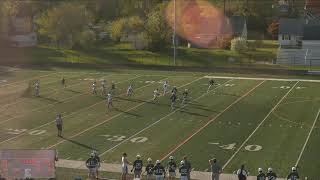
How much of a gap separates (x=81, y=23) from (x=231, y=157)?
55027 millimetres

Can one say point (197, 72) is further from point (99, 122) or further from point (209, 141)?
point (209, 141)

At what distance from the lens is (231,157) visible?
944 inches

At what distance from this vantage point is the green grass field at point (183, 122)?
2459 centimetres

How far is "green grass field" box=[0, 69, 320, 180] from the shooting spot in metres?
24.6

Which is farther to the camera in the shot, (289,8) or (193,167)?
(289,8)

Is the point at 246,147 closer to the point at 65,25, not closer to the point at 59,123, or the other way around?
the point at 59,123

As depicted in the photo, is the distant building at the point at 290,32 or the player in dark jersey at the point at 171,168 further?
the distant building at the point at 290,32

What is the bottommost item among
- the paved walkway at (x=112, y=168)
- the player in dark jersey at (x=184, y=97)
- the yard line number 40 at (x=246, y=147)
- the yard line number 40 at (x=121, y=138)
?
the paved walkway at (x=112, y=168)

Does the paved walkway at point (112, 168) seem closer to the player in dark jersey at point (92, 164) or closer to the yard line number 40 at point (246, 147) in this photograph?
the player in dark jersey at point (92, 164)

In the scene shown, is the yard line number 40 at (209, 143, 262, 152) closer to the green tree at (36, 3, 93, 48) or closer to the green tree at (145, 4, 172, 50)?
the green tree at (145, 4, 172, 50)

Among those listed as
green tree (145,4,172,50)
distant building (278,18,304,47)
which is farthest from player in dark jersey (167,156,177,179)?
distant building (278,18,304,47)

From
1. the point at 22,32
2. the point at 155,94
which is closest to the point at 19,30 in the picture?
the point at 22,32

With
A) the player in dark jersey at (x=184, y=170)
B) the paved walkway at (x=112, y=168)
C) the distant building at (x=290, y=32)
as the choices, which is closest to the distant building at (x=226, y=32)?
the distant building at (x=290, y=32)

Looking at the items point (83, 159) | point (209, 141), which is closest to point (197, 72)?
point (209, 141)
